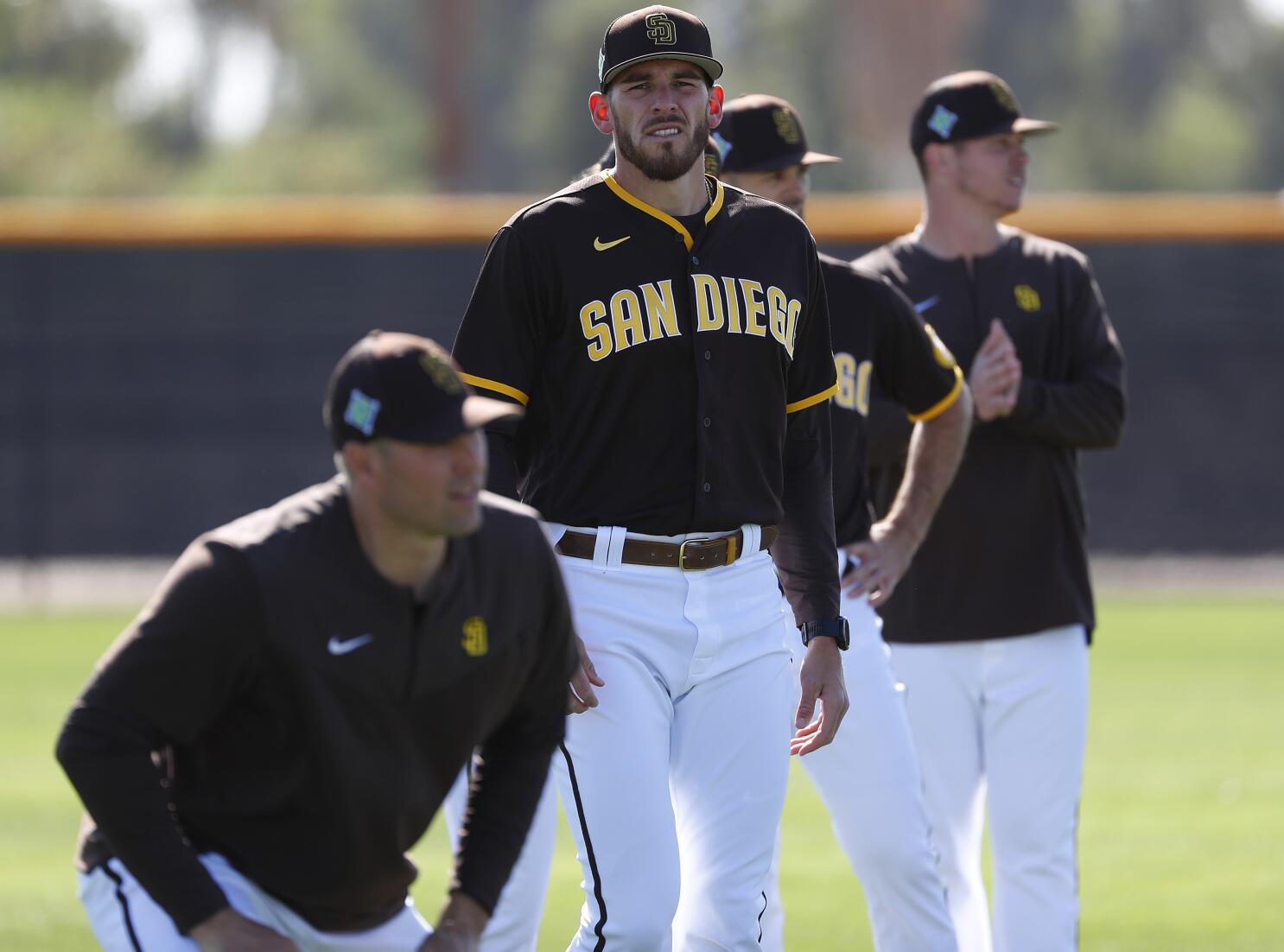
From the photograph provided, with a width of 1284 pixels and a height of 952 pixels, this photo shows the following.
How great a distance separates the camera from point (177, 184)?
4056 centimetres

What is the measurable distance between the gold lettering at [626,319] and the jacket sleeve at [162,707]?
1354mm

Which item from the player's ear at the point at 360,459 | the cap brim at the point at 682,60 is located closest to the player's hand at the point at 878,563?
the cap brim at the point at 682,60

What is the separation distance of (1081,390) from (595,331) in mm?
2073

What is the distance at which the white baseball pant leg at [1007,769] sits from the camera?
5582 millimetres

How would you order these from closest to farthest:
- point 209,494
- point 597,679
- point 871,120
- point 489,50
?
point 597,679, point 209,494, point 871,120, point 489,50

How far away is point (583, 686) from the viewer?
4.32 m

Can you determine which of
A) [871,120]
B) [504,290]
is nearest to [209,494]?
[504,290]

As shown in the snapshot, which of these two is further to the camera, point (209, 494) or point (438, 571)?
point (209, 494)

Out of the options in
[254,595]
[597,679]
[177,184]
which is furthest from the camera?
[177,184]

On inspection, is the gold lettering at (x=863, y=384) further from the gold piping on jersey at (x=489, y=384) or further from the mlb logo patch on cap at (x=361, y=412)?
the mlb logo patch on cap at (x=361, y=412)

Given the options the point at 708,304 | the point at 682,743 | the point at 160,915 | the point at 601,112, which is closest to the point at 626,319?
the point at 708,304

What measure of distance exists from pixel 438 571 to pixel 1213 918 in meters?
4.29

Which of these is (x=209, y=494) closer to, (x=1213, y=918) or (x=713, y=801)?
(x=1213, y=918)

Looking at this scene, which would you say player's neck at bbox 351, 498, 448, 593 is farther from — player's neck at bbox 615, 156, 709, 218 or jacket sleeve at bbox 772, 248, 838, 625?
jacket sleeve at bbox 772, 248, 838, 625
